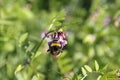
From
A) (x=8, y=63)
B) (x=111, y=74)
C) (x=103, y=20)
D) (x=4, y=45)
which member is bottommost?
(x=111, y=74)

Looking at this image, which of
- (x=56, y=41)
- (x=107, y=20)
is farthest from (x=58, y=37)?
(x=107, y=20)

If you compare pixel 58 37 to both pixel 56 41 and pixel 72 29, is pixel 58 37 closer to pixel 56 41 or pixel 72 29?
pixel 56 41

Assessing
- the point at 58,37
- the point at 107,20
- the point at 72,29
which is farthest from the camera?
the point at 72,29

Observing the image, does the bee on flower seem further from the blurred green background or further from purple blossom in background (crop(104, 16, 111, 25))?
purple blossom in background (crop(104, 16, 111, 25))

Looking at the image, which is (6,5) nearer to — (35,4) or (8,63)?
(35,4)

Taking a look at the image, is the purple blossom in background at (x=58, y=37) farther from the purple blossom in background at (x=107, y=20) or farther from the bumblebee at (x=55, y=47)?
the purple blossom in background at (x=107, y=20)

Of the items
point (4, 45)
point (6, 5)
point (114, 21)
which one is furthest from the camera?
point (6, 5)

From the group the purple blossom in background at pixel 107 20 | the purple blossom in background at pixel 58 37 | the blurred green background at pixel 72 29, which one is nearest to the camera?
the purple blossom in background at pixel 58 37

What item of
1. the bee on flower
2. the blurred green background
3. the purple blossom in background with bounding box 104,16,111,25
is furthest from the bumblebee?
the purple blossom in background with bounding box 104,16,111,25

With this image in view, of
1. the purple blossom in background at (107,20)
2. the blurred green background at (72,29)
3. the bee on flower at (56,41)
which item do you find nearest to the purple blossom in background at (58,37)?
the bee on flower at (56,41)

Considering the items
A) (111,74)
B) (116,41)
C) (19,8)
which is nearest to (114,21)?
(116,41)

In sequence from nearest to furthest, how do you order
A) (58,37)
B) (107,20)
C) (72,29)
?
1. (58,37)
2. (107,20)
3. (72,29)
